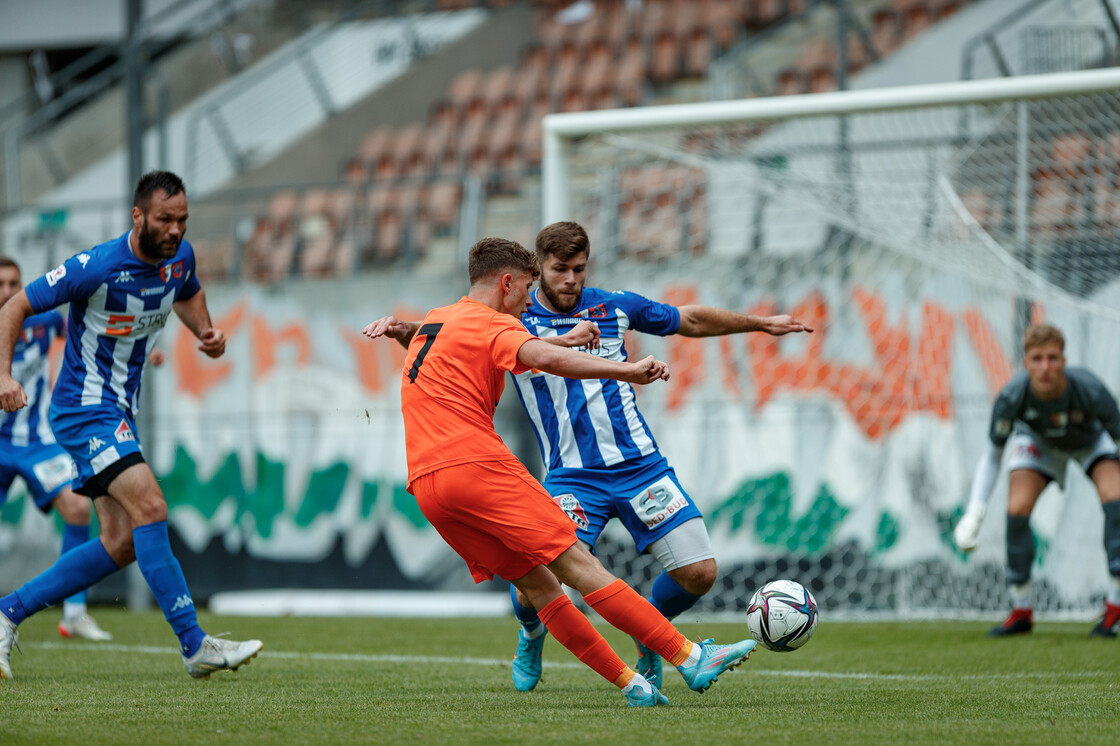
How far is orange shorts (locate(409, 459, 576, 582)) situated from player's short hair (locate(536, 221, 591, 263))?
1.00 meters

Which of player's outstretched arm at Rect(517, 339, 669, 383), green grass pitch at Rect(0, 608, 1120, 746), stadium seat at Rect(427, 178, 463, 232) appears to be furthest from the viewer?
stadium seat at Rect(427, 178, 463, 232)

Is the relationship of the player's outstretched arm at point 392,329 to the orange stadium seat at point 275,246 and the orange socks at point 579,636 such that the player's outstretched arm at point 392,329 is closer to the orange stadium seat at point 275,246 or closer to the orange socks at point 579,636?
the orange socks at point 579,636

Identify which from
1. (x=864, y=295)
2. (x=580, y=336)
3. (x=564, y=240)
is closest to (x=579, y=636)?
(x=580, y=336)

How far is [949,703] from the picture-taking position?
14.7ft

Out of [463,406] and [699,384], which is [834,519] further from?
[463,406]

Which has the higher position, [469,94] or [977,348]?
[469,94]

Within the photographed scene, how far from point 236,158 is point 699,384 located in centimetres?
841

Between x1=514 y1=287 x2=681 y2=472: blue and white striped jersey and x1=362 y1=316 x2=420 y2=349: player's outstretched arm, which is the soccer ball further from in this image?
x1=362 y1=316 x2=420 y2=349: player's outstretched arm

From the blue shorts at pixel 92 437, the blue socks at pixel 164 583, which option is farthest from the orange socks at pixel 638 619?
the blue shorts at pixel 92 437

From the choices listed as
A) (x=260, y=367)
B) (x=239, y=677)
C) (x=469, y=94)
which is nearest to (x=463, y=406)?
(x=239, y=677)

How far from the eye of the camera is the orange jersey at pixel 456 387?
4.24m

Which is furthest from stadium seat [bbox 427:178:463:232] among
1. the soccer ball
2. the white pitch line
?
the soccer ball

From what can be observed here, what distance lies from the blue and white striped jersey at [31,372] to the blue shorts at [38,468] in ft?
0.16

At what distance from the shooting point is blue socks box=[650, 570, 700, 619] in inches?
198
